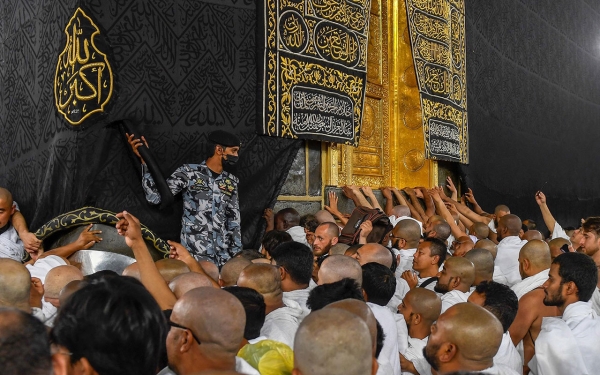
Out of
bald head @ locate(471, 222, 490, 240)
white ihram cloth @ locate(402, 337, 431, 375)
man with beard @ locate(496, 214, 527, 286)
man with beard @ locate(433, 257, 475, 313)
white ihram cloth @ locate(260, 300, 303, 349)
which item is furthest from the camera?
bald head @ locate(471, 222, 490, 240)

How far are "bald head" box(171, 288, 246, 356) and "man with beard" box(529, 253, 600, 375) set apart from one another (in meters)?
1.81

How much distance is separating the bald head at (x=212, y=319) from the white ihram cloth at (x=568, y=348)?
181 cm

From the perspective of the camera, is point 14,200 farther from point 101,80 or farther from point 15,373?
point 15,373

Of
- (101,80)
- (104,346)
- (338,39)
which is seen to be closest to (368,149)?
(338,39)

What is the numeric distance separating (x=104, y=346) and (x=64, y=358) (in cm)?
9

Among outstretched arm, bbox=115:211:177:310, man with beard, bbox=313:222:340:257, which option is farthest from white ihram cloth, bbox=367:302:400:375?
man with beard, bbox=313:222:340:257

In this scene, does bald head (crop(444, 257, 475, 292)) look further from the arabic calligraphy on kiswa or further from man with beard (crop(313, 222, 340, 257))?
the arabic calligraphy on kiswa

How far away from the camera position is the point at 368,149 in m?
8.80

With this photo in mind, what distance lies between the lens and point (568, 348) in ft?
10.4

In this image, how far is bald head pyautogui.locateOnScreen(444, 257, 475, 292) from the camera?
13.3 ft

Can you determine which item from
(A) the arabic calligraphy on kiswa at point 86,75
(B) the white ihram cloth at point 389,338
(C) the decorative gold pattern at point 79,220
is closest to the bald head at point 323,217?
(C) the decorative gold pattern at point 79,220

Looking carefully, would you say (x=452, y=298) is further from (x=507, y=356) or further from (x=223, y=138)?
(x=223, y=138)

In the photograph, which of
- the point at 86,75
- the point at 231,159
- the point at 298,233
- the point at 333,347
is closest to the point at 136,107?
the point at 86,75

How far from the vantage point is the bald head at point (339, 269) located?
132 inches
